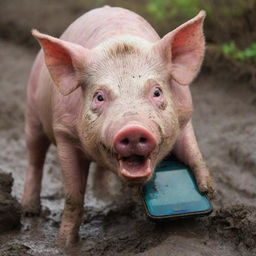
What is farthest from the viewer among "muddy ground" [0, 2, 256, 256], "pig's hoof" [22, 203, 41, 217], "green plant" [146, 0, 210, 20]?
"green plant" [146, 0, 210, 20]

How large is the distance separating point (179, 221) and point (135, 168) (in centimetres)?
88

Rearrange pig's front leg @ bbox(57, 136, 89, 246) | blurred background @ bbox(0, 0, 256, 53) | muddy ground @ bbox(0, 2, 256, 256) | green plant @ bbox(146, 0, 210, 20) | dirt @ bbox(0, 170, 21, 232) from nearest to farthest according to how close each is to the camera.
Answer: muddy ground @ bbox(0, 2, 256, 256), pig's front leg @ bbox(57, 136, 89, 246), dirt @ bbox(0, 170, 21, 232), blurred background @ bbox(0, 0, 256, 53), green plant @ bbox(146, 0, 210, 20)

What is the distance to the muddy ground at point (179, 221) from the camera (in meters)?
4.59

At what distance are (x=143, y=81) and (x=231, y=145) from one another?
8.39ft

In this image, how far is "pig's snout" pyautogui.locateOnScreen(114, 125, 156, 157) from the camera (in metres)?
3.88

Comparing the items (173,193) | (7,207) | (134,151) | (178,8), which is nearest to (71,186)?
(7,207)

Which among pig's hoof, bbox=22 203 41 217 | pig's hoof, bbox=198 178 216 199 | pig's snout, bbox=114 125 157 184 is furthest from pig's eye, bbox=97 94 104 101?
pig's hoof, bbox=22 203 41 217

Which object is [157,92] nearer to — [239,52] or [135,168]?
[135,168]

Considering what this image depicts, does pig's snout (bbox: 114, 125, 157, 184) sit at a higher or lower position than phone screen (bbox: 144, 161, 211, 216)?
higher


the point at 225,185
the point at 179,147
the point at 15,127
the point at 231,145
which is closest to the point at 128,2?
the point at 15,127

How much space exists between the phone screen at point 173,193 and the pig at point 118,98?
8 centimetres

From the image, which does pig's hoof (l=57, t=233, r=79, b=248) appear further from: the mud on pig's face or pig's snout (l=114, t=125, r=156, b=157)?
pig's snout (l=114, t=125, r=156, b=157)

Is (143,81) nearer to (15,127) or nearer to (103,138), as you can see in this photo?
(103,138)

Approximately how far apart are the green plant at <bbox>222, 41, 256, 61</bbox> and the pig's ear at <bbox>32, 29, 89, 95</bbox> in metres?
3.10
